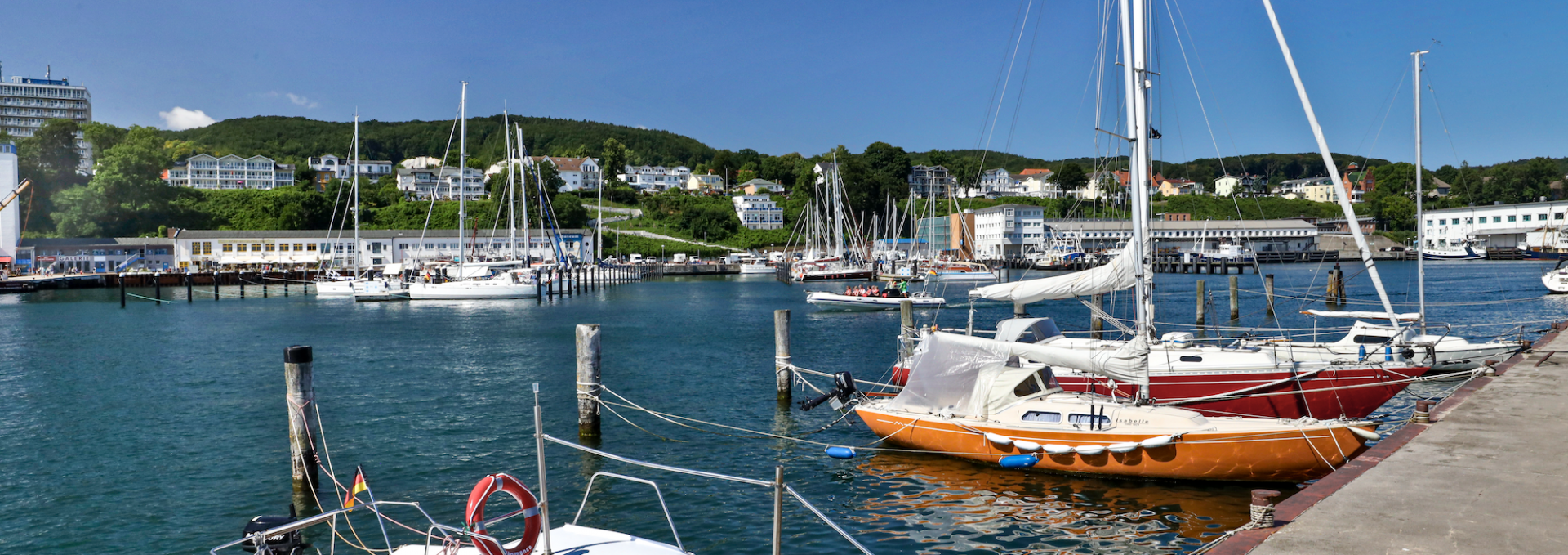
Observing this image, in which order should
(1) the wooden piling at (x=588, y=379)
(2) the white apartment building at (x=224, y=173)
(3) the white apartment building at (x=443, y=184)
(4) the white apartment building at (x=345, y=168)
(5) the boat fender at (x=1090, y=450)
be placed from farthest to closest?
1. (4) the white apartment building at (x=345, y=168)
2. (3) the white apartment building at (x=443, y=184)
3. (2) the white apartment building at (x=224, y=173)
4. (1) the wooden piling at (x=588, y=379)
5. (5) the boat fender at (x=1090, y=450)

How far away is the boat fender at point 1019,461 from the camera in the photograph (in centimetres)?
1622

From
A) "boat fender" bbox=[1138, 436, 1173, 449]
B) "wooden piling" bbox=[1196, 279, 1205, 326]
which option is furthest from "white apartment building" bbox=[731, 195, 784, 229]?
"boat fender" bbox=[1138, 436, 1173, 449]

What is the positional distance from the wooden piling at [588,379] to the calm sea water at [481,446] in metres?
0.74

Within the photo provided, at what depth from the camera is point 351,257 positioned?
111688 mm

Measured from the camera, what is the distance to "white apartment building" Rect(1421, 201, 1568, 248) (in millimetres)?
121819

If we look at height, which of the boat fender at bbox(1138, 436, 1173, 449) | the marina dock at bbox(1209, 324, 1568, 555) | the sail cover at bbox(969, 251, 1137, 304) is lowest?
the boat fender at bbox(1138, 436, 1173, 449)

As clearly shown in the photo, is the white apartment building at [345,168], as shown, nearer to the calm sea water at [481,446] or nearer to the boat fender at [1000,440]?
the calm sea water at [481,446]

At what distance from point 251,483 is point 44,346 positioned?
32.4 metres

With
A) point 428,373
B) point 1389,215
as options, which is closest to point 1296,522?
point 428,373

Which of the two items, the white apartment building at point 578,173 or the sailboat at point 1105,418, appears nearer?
the sailboat at point 1105,418

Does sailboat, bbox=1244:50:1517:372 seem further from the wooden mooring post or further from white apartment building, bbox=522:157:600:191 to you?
white apartment building, bbox=522:157:600:191

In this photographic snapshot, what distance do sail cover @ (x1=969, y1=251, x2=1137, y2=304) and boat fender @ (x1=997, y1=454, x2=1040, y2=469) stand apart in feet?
17.4

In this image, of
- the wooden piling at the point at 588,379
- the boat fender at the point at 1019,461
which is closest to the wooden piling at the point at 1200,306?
the boat fender at the point at 1019,461

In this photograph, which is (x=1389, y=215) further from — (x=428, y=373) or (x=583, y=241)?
(x=428, y=373)
